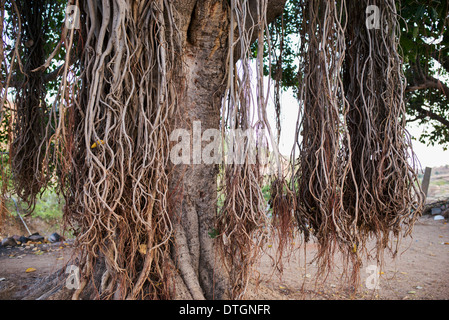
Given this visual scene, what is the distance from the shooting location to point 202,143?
2105 mm

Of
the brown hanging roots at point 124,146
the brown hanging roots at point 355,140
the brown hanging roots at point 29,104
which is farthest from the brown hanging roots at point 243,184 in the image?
the brown hanging roots at point 29,104

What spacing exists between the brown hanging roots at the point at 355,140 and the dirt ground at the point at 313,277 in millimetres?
315

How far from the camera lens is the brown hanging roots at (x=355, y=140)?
205 cm

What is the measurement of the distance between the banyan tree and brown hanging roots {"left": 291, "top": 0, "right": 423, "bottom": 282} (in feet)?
0.03

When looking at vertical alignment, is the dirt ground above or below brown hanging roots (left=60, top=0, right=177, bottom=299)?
below

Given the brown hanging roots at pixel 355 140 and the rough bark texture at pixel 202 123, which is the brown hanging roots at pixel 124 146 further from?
the brown hanging roots at pixel 355 140

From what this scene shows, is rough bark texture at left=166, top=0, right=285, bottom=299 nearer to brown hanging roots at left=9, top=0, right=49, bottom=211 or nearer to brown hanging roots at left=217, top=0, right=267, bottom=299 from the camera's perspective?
brown hanging roots at left=217, top=0, right=267, bottom=299

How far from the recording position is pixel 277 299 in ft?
7.34

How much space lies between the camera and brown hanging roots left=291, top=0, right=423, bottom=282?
205cm

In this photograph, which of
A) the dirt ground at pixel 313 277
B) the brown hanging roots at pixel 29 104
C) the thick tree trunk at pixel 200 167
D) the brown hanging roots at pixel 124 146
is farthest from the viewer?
the brown hanging roots at pixel 29 104

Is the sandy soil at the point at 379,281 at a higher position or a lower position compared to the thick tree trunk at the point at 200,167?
lower

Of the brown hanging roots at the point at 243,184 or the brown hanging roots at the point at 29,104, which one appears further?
the brown hanging roots at the point at 29,104

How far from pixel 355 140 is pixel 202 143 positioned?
1096 mm

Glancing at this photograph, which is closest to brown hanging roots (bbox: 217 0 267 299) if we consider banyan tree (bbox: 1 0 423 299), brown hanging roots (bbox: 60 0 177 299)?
banyan tree (bbox: 1 0 423 299)
